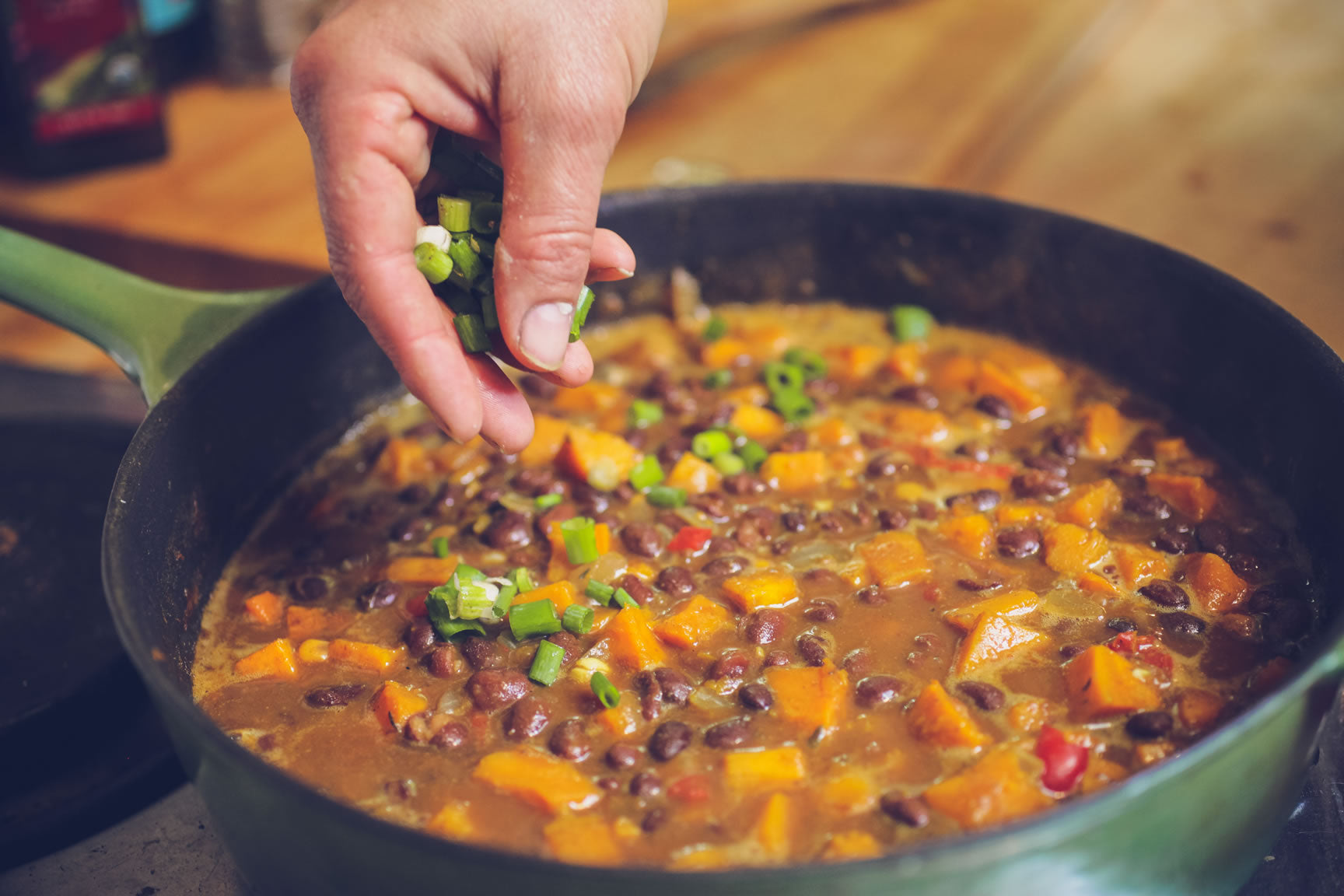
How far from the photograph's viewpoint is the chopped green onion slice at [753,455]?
282cm

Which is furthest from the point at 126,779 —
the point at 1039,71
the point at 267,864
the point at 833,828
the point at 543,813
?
the point at 1039,71

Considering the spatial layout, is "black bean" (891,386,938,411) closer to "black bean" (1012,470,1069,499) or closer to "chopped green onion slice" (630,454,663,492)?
"black bean" (1012,470,1069,499)

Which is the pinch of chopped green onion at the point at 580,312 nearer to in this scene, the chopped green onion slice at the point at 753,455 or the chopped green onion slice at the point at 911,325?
the chopped green onion slice at the point at 753,455

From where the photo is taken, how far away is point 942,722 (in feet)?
6.66

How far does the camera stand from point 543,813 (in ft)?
6.47

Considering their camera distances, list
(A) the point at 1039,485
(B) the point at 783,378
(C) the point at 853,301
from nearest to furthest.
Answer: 1. (A) the point at 1039,485
2. (B) the point at 783,378
3. (C) the point at 853,301

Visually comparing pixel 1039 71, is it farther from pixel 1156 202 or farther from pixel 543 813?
pixel 543 813

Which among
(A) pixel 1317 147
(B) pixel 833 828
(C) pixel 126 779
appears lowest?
(C) pixel 126 779

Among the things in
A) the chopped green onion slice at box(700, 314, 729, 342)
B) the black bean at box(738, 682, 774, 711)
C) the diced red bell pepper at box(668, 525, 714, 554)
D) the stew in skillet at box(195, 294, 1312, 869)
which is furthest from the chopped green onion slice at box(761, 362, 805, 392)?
the black bean at box(738, 682, 774, 711)

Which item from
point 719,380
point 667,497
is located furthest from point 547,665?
point 719,380

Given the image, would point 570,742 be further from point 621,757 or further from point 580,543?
point 580,543

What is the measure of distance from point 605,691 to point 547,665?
154 mm

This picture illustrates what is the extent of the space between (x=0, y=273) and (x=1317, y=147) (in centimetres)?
447

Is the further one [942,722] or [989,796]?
[942,722]
